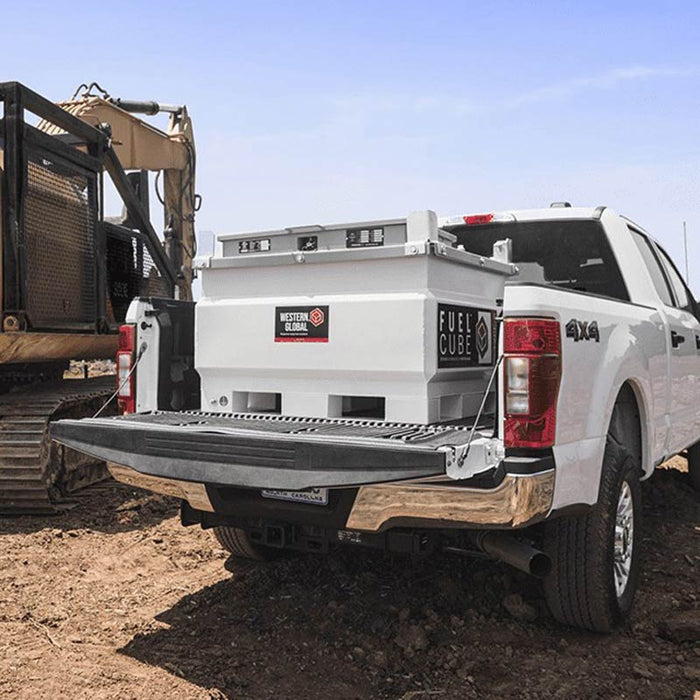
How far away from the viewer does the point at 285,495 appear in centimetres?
372

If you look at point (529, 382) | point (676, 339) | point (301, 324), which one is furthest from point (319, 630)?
point (676, 339)

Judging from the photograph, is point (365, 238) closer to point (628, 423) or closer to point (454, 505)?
point (454, 505)

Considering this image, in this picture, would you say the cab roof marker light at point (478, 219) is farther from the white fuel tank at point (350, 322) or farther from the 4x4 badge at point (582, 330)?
the 4x4 badge at point (582, 330)

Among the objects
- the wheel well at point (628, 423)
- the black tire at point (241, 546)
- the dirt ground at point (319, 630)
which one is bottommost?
the dirt ground at point (319, 630)

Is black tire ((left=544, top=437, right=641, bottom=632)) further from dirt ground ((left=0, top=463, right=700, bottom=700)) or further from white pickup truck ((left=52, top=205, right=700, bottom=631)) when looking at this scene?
dirt ground ((left=0, top=463, right=700, bottom=700))

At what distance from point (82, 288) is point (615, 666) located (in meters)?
5.84

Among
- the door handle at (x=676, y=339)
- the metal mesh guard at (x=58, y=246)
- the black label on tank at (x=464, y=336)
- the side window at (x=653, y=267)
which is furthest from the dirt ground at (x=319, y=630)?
the metal mesh guard at (x=58, y=246)

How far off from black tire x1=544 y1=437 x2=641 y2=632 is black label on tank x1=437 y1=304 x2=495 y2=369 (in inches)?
30.4

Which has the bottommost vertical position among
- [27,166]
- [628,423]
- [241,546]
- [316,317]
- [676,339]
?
[241,546]

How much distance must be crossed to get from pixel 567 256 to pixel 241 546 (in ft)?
8.94

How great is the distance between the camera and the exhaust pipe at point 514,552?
11.6 ft

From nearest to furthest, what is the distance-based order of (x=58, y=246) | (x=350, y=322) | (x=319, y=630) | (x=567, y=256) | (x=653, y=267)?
(x=350, y=322) < (x=319, y=630) < (x=567, y=256) < (x=653, y=267) < (x=58, y=246)

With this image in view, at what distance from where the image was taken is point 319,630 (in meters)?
4.16

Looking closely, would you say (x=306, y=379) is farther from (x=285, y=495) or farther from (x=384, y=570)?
(x=384, y=570)
